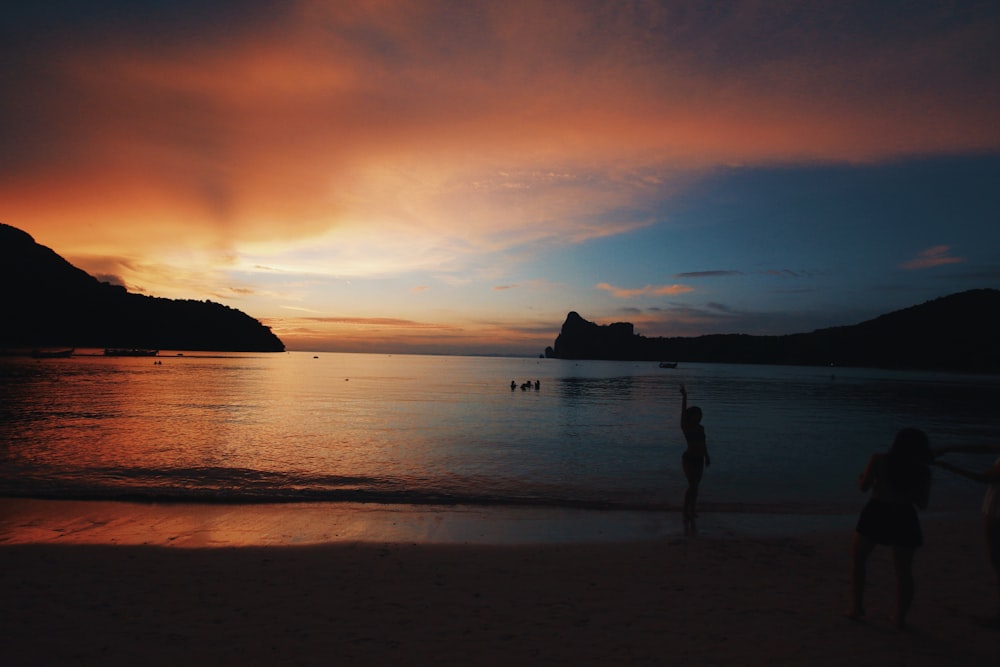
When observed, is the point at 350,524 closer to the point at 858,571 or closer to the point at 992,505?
the point at 858,571

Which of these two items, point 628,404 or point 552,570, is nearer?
point 552,570

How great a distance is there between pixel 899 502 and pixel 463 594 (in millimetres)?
5593

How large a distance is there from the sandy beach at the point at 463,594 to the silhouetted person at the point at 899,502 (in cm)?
86

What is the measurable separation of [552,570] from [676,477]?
11335 mm

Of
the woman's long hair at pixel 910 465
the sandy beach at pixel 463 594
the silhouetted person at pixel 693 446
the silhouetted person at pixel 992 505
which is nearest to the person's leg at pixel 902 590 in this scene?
the sandy beach at pixel 463 594

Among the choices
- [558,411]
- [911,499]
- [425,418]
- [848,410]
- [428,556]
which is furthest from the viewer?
[848,410]

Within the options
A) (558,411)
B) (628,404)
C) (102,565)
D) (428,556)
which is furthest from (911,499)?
(628,404)

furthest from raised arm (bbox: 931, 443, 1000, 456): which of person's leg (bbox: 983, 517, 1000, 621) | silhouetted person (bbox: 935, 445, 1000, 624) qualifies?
person's leg (bbox: 983, 517, 1000, 621)

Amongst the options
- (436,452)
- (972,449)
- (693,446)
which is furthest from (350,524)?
(436,452)

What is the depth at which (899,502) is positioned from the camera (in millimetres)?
5684

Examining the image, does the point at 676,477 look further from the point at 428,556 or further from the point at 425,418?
the point at 425,418

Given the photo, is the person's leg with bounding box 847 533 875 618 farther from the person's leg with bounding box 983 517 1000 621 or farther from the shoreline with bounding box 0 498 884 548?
the shoreline with bounding box 0 498 884 548

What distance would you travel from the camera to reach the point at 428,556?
8.98 metres

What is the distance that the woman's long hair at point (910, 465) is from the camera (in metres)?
5.44
